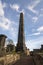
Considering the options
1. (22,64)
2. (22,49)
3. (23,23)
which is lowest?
(22,64)

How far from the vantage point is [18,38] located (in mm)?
54719

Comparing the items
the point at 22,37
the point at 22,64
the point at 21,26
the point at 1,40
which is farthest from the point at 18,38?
the point at 22,64

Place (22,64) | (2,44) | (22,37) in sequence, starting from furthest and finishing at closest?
(22,37)
(2,44)
(22,64)

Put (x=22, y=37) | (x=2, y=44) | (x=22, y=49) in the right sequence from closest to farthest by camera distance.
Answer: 1. (x=2, y=44)
2. (x=22, y=49)
3. (x=22, y=37)

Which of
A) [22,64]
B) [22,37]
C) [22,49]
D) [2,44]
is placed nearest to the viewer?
[22,64]

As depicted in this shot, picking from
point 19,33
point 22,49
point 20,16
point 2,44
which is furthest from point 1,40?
point 20,16

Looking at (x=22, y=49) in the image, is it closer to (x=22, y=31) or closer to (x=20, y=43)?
(x=20, y=43)

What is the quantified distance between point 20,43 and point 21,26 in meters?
7.72

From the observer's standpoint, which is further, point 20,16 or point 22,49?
point 20,16

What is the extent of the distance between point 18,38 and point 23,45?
3.98 metres

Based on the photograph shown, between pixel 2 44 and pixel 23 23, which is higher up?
pixel 23 23

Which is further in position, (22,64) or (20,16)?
(20,16)

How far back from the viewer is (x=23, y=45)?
52.5m

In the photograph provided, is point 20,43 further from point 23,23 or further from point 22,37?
point 23,23
